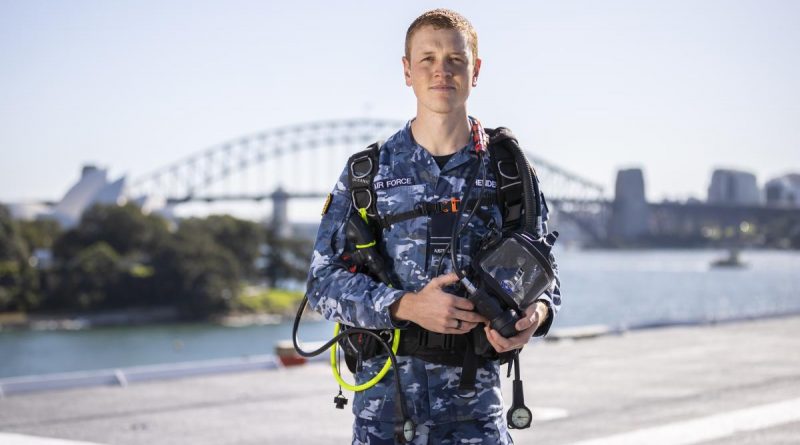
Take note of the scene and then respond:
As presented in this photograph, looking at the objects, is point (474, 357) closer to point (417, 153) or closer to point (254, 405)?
point (417, 153)

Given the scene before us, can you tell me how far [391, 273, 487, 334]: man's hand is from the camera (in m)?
2.55

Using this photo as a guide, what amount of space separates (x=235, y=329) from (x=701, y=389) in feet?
290

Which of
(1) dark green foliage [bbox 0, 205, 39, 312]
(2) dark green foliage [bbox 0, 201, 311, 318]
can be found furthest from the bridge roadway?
(1) dark green foliage [bbox 0, 205, 39, 312]

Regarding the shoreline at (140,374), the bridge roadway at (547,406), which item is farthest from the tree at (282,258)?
the bridge roadway at (547,406)

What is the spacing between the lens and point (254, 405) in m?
8.19

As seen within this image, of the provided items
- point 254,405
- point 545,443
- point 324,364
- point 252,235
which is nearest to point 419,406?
point 545,443

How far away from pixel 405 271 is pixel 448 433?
430mm

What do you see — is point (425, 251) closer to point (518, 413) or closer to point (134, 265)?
point (518, 413)

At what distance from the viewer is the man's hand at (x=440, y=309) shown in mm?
2553

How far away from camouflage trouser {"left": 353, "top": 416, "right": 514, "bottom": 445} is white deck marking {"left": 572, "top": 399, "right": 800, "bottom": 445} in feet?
12.7

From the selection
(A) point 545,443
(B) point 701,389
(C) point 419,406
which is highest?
(C) point 419,406

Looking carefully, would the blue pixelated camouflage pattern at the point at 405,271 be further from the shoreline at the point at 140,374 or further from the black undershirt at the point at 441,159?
the shoreline at the point at 140,374

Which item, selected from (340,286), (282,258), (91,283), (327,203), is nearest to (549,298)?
(340,286)

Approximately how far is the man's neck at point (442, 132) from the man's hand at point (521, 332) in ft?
1.61
